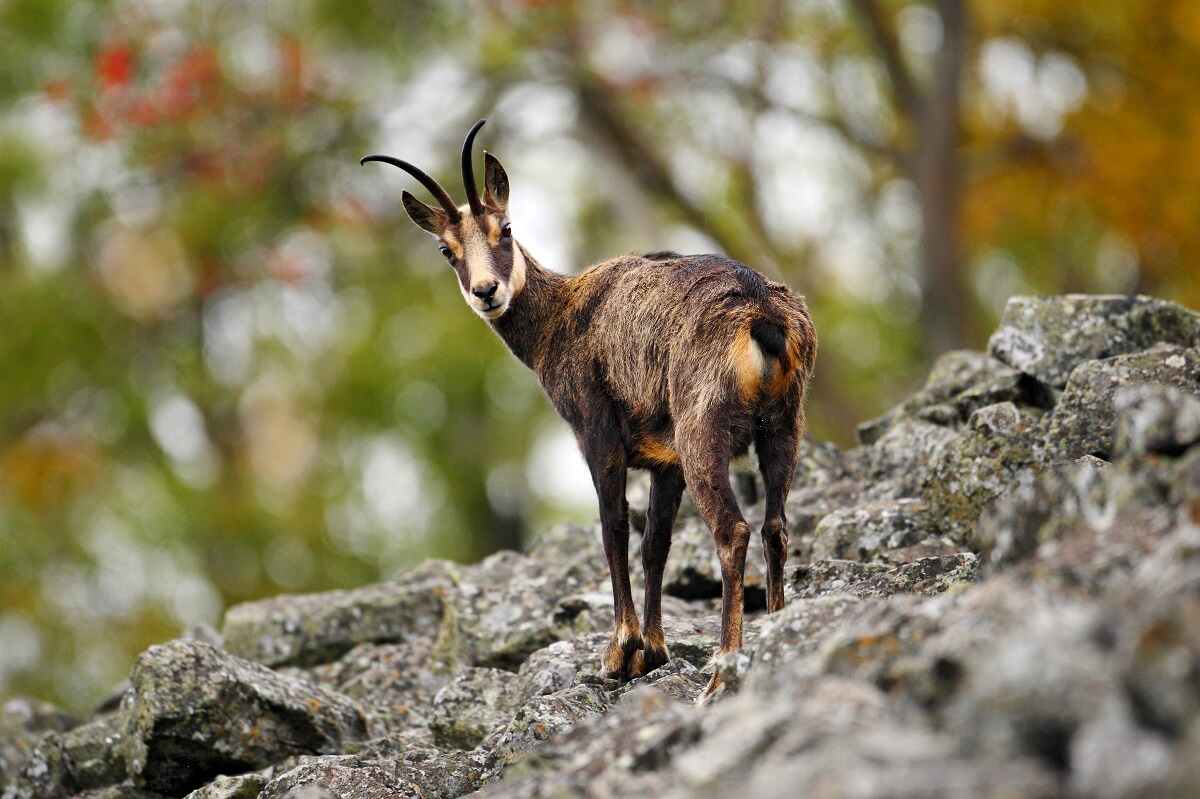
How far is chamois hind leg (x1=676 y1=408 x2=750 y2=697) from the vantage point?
7.77 metres

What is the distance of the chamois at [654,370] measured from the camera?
7930 millimetres

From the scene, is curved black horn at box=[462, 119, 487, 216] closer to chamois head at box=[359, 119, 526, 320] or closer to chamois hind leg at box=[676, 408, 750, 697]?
chamois head at box=[359, 119, 526, 320]

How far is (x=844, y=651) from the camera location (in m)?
5.83

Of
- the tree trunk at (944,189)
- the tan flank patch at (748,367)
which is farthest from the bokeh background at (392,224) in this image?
A: the tan flank patch at (748,367)

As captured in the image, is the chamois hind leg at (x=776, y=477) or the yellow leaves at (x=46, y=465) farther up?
the yellow leaves at (x=46, y=465)

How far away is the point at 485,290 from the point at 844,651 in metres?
4.01

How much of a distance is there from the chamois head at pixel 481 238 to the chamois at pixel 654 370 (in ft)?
0.03

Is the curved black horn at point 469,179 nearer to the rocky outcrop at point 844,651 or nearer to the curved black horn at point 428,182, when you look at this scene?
the curved black horn at point 428,182

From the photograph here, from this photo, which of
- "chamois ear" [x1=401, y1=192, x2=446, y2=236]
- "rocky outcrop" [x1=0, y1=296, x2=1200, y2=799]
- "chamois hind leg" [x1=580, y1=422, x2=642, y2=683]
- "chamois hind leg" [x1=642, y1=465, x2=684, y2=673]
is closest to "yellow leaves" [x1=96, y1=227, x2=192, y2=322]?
"rocky outcrop" [x1=0, y1=296, x2=1200, y2=799]

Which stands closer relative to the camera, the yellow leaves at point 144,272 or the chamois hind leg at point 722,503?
the chamois hind leg at point 722,503

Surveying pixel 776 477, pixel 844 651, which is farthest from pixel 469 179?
pixel 844 651

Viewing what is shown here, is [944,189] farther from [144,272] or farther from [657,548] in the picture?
[144,272]

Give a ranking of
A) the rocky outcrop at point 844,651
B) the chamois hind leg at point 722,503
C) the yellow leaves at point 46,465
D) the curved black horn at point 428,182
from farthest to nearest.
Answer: the yellow leaves at point 46,465
the curved black horn at point 428,182
the chamois hind leg at point 722,503
the rocky outcrop at point 844,651

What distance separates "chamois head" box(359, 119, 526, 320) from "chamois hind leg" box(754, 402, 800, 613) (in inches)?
76.3
